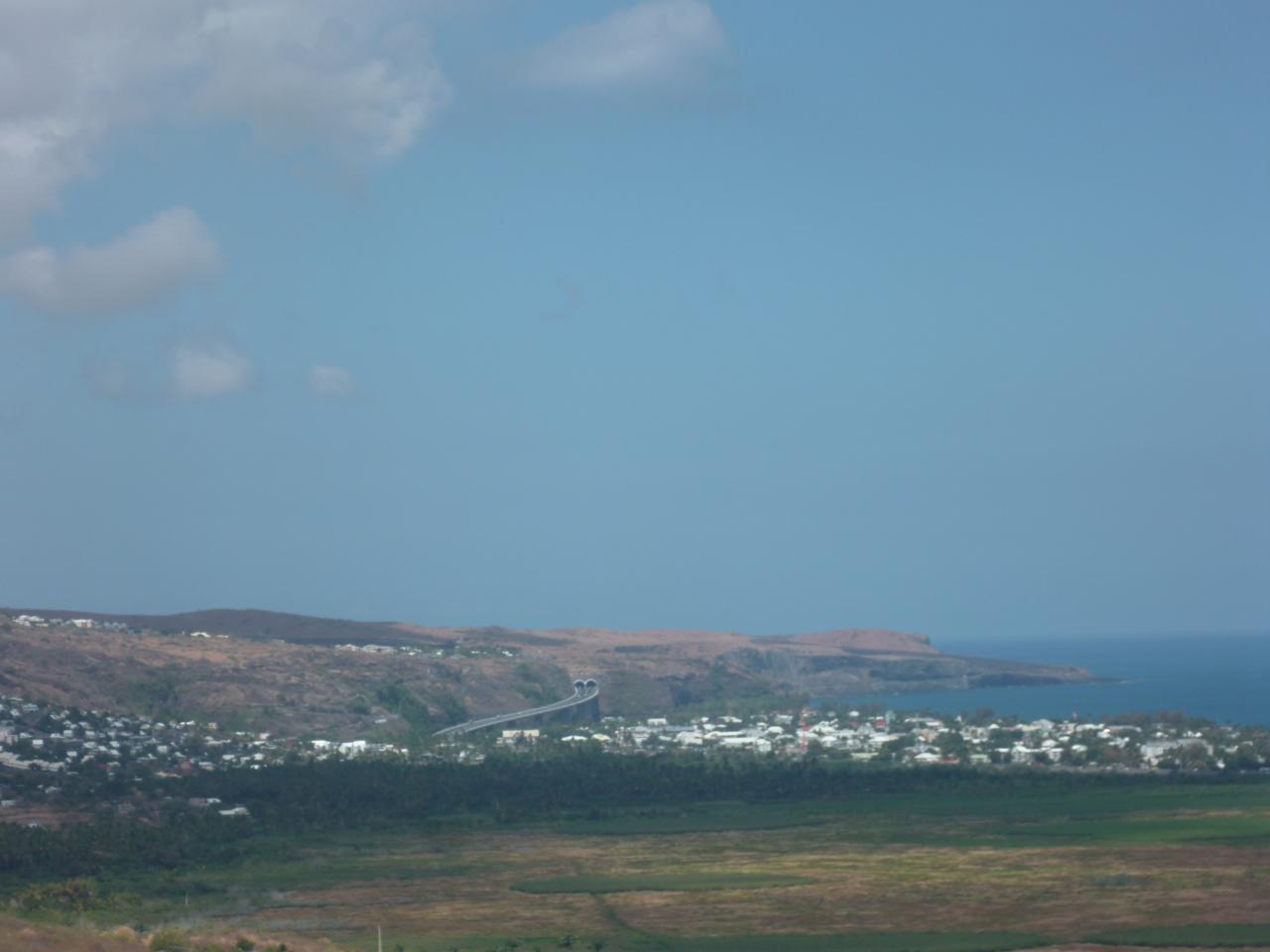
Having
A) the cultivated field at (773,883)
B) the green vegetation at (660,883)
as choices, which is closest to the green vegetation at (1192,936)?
the cultivated field at (773,883)

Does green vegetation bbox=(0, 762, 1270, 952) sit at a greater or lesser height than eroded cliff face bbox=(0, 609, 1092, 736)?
lesser

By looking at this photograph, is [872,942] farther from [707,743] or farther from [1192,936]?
[707,743]

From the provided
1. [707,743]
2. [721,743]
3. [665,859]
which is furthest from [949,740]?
[665,859]

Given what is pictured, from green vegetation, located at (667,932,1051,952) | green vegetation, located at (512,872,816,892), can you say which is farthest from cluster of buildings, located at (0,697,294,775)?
green vegetation, located at (667,932,1051,952)

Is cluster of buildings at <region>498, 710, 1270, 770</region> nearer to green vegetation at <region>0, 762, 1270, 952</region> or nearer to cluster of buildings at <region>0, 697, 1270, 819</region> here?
cluster of buildings at <region>0, 697, 1270, 819</region>

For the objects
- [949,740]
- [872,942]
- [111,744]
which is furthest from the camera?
[949,740]

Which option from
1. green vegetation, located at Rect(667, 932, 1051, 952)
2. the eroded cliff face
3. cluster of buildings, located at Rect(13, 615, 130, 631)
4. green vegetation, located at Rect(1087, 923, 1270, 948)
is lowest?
green vegetation, located at Rect(667, 932, 1051, 952)
